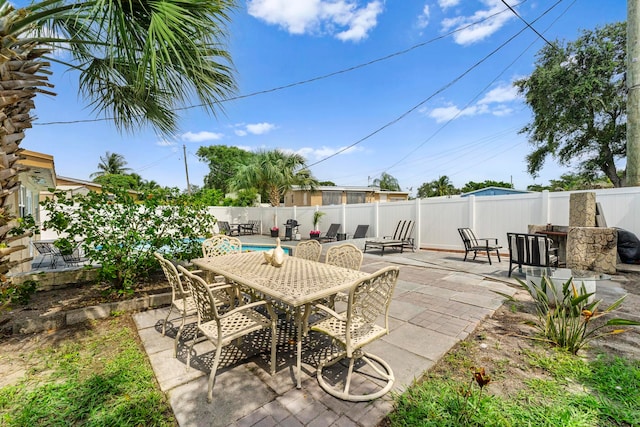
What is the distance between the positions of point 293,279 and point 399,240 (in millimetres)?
7328

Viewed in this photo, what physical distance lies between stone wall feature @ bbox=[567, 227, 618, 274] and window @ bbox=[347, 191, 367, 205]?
16027 millimetres

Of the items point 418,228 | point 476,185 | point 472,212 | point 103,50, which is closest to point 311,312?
point 103,50

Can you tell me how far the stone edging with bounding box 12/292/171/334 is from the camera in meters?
3.12

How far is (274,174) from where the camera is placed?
52.1 feet

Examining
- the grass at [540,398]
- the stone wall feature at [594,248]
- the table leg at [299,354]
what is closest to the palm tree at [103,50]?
the table leg at [299,354]

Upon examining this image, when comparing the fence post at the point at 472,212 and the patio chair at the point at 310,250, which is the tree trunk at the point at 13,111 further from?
the fence post at the point at 472,212

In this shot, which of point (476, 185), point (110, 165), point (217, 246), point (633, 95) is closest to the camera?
point (217, 246)

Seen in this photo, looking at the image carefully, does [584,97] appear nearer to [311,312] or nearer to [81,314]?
[311,312]

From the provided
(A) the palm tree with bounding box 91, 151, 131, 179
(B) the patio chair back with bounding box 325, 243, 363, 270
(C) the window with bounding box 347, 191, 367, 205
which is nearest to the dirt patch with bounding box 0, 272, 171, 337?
(B) the patio chair back with bounding box 325, 243, 363, 270

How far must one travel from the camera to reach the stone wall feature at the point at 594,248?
17.8 feet

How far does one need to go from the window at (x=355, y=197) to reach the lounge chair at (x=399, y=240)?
11.1 meters

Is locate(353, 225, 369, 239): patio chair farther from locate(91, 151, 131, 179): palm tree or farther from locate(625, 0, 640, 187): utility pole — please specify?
locate(91, 151, 131, 179): palm tree

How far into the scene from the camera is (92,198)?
3711 millimetres

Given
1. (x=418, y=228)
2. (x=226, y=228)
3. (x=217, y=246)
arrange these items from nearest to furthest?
(x=217, y=246) < (x=418, y=228) < (x=226, y=228)
